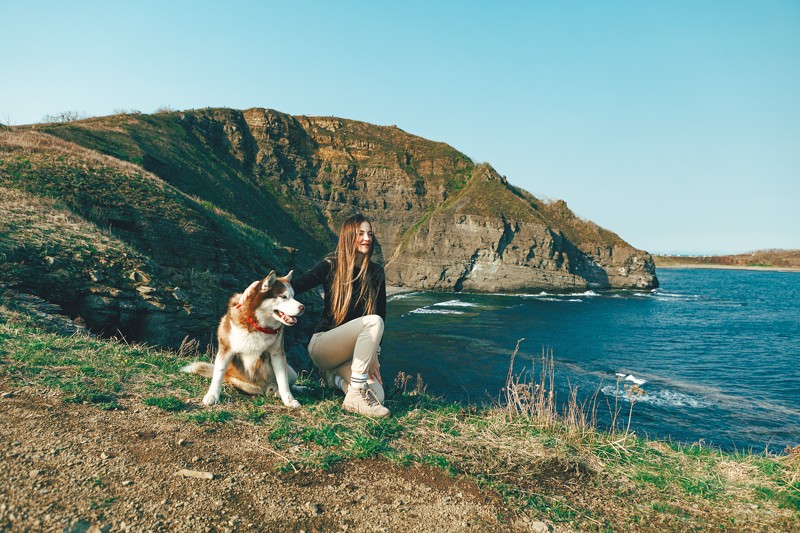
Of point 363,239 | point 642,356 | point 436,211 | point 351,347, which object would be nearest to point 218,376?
point 351,347

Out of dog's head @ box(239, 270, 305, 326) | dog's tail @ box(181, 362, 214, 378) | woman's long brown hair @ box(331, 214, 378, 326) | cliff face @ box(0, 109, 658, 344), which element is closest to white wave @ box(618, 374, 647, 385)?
cliff face @ box(0, 109, 658, 344)

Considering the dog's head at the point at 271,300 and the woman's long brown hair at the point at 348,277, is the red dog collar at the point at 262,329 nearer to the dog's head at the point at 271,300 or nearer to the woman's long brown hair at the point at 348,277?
the dog's head at the point at 271,300

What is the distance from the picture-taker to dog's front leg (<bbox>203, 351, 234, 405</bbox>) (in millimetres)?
4828

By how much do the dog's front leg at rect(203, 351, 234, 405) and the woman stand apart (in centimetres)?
105

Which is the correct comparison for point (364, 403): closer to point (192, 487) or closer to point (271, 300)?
point (271, 300)

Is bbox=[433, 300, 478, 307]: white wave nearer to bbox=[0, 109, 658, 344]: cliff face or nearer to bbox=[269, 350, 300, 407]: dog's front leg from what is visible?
bbox=[0, 109, 658, 344]: cliff face

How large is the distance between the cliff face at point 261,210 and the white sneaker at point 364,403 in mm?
8101

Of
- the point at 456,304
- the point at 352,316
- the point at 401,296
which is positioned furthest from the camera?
the point at 401,296

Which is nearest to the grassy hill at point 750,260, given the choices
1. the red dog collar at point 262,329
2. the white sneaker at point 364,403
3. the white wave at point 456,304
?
the white wave at point 456,304

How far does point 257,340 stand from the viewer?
15.5 feet

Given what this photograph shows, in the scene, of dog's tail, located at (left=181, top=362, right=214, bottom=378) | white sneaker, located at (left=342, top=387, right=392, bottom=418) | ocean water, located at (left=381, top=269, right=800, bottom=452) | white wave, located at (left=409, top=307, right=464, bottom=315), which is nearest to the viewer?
white sneaker, located at (left=342, top=387, right=392, bottom=418)

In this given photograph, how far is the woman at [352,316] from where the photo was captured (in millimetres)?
4996

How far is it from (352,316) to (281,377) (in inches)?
44.0

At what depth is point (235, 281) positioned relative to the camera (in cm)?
1742
